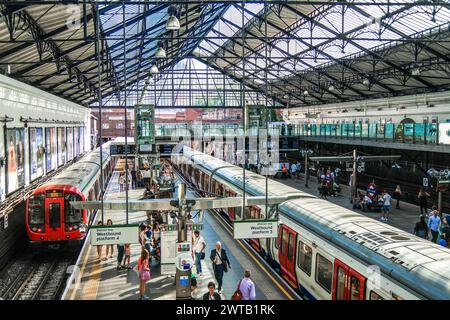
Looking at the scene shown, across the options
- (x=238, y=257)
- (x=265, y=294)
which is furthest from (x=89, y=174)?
(x=265, y=294)

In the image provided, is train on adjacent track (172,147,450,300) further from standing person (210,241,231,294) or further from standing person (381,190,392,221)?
standing person (381,190,392,221)

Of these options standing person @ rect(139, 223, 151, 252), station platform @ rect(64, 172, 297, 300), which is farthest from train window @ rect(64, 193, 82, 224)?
standing person @ rect(139, 223, 151, 252)

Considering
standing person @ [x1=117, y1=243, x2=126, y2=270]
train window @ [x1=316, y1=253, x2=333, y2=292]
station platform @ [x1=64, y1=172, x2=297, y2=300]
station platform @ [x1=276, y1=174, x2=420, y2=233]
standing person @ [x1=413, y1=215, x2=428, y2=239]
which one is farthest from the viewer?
station platform @ [x1=276, y1=174, x2=420, y2=233]

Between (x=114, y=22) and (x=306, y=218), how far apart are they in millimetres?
16534

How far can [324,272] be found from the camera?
9547 millimetres

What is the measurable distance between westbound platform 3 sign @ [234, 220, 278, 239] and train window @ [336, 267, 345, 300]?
71.2 inches

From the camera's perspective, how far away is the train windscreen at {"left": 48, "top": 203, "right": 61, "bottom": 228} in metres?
16.2

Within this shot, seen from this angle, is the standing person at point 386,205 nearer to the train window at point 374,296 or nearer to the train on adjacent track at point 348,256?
the train on adjacent track at point 348,256

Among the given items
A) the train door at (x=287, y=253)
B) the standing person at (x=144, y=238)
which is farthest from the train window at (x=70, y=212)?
the train door at (x=287, y=253)

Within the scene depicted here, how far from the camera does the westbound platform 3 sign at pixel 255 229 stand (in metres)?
10.0

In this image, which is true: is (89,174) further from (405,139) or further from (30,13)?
(405,139)

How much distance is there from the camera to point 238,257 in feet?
47.1

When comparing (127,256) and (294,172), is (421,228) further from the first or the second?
(294,172)

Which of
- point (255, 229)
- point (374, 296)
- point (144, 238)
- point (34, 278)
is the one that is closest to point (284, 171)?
point (144, 238)
